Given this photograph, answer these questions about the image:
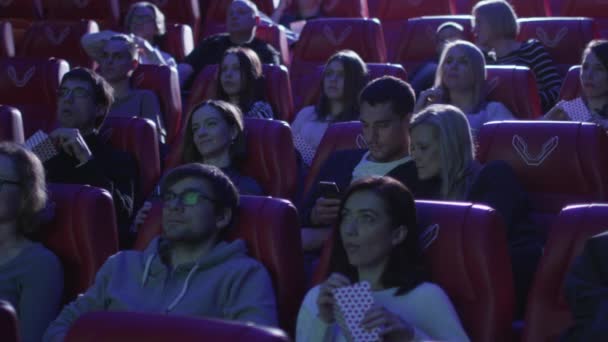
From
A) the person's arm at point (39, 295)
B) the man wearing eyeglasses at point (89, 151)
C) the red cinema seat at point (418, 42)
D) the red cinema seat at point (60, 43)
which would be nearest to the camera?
the person's arm at point (39, 295)

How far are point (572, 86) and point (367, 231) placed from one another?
238cm

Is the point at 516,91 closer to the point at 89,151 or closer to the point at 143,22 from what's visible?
the point at 89,151

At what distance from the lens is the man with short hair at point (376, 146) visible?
11.7 feet

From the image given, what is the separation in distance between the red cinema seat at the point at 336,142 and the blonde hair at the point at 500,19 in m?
1.78

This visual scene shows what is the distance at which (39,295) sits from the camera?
10.3 ft

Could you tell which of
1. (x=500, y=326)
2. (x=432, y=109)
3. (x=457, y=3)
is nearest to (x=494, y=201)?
(x=432, y=109)

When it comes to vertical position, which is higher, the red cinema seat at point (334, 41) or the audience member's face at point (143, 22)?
the audience member's face at point (143, 22)

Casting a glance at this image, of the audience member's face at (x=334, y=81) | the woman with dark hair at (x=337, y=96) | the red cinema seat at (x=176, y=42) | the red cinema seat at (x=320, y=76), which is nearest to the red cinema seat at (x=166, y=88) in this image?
Answer: the red cinema seat at (x=320, y=76)

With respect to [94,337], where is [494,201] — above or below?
below

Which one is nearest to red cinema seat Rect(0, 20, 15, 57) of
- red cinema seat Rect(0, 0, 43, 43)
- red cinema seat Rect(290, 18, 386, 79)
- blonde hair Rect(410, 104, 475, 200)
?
red cinema seat Rect(0, 0, 43, 43)

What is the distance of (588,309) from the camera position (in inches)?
102

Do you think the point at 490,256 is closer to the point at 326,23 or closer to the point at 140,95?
the point at 140,95

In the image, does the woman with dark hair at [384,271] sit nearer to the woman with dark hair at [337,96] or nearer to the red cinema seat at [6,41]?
the woman with dark hair at [337,96]

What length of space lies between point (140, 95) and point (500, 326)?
287 centimetres
